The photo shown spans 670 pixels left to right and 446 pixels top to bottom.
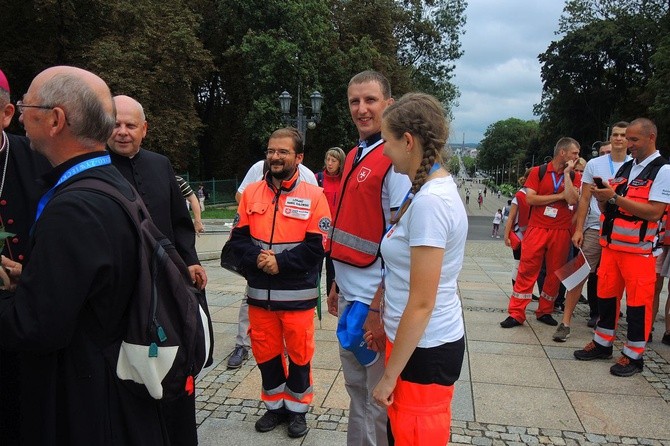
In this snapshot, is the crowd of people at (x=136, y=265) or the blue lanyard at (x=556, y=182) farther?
the blue lanyard at (x=556, y=182)

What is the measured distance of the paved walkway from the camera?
337 cm

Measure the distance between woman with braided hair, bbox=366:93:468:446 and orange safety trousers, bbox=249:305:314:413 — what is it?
4.47ft

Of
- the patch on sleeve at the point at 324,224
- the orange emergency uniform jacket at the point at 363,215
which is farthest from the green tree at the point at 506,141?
the orange emergency uniform jacket at the point at 363,215

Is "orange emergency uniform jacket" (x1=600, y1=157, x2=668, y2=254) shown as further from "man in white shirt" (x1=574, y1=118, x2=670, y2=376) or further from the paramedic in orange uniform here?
the paramedic in orange uniform

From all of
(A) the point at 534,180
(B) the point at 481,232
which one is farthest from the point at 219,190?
(A) the point at 534,180

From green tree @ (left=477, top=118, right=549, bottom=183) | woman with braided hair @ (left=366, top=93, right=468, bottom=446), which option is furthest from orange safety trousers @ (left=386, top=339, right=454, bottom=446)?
green tree @ (left=477, top=118, right=549, bottom=183)

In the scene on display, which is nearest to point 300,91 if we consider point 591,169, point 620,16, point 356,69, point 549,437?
point 356,69

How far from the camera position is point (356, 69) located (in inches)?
1096

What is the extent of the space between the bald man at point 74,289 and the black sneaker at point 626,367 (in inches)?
160

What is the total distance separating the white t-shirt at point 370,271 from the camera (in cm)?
250

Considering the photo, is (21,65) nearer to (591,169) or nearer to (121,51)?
(121,51)

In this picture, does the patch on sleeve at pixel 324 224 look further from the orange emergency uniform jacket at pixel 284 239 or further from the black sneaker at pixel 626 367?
the black sneaker at pixel 626 367

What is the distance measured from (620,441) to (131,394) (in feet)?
10.3

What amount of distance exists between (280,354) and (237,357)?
1238 mm
